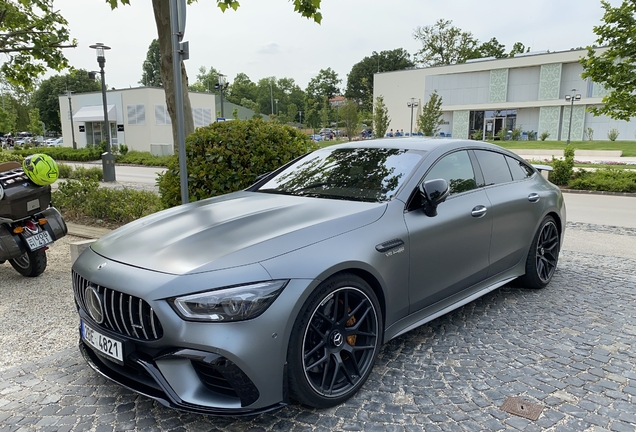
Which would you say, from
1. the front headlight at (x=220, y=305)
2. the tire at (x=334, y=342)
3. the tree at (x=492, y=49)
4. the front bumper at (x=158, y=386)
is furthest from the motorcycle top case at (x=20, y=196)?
the tree at (x=492, y=49)

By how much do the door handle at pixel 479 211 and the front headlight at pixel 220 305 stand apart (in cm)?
207

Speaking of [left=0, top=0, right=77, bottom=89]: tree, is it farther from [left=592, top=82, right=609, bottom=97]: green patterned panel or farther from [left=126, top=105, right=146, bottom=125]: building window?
[left=592, top=82, right=609, bottom=97]: green patterned panel

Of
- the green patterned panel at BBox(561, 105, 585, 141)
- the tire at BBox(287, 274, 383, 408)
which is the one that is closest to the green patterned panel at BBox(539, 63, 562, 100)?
the green patterned panel at BBox(561, 105, 585, 141)

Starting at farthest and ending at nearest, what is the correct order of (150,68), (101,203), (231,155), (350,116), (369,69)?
(150,68) → (369,69) → (350,116) → (101,203) → (231,155)

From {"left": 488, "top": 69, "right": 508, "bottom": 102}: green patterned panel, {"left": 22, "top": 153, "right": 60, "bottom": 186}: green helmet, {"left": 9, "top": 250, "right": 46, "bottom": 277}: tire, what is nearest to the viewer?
{"left": 22, "top": 153, "right": 60, "bottom": 186}: green helmet

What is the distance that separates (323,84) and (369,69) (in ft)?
81.3

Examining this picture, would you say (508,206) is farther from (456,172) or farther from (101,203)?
(101,203)

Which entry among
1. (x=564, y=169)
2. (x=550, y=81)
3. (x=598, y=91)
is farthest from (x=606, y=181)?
(x=550, y=81)

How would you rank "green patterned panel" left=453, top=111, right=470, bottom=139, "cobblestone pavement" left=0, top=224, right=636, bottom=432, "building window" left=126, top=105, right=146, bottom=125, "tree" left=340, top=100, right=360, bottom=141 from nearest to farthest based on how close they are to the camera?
"cobblestone pavement" left=0, top=224, right=636, bottom=432 → "building window" left=126, top=105, right=146, bottom=125 → "tree" left=340, top=100, right=360, bottom=141 → "green patterned panel" left=453, top=111, right=470, bottom=139

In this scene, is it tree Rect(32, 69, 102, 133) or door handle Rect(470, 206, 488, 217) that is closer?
door handle Rect(470, 206, 488, 217)

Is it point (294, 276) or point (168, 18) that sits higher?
point (168, 18)

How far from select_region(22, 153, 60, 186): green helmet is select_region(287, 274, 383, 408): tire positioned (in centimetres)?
358

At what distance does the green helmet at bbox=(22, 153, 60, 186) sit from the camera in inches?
184

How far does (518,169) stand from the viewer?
4.54 m
